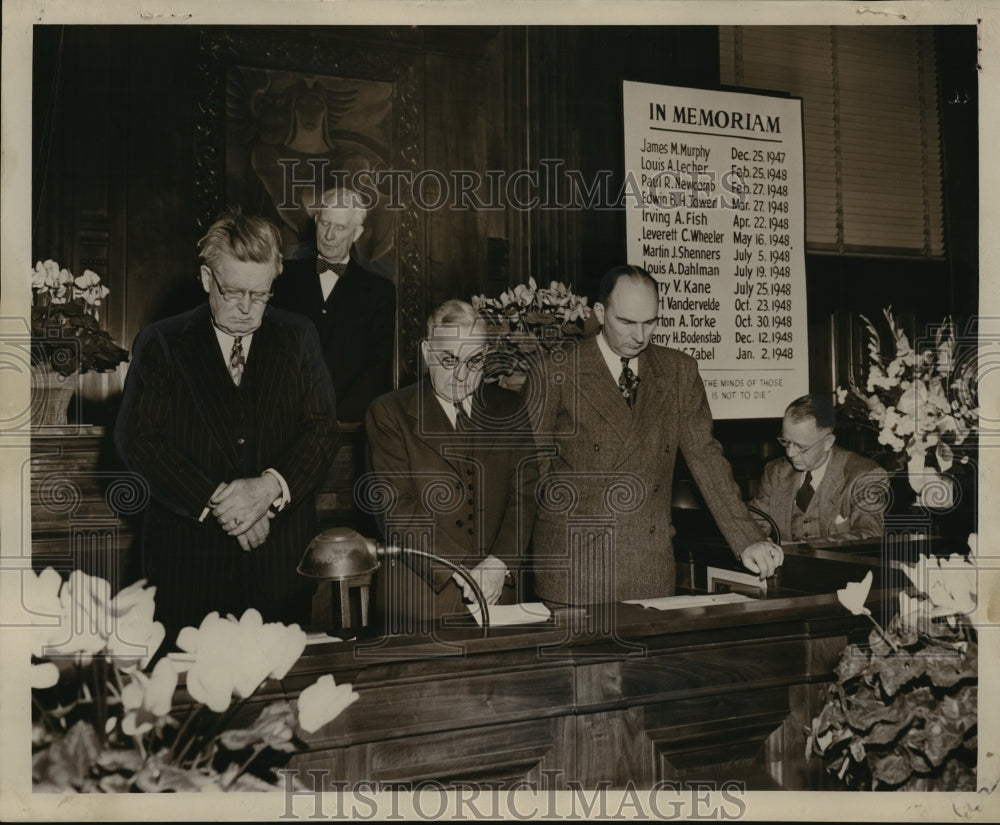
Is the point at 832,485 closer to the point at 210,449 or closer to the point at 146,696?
the point at 210,449

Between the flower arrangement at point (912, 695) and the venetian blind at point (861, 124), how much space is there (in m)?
1.12

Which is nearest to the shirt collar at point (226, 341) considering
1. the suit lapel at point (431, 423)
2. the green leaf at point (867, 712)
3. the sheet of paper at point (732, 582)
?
the suit lapel at point (431, 423)

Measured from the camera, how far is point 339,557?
2.61 m

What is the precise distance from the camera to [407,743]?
2604mm

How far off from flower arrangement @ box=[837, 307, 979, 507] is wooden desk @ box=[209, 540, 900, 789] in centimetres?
41

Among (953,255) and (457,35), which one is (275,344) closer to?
(457,35)

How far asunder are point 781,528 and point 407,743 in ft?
4.59

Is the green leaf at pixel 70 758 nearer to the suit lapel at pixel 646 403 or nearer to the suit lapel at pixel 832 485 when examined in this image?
the suit lapel at pixel 646 403

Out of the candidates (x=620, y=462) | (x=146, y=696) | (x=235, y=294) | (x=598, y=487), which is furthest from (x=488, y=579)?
(x=235, y=294)

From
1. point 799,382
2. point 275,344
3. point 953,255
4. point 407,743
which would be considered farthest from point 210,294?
point 953,255

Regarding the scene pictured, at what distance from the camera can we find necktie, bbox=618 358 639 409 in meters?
3.00

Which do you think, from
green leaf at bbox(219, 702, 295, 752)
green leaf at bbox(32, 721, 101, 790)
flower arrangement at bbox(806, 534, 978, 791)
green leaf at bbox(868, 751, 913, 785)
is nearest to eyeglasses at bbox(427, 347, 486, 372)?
green leaf at bbox(219, 702, 295, 752)

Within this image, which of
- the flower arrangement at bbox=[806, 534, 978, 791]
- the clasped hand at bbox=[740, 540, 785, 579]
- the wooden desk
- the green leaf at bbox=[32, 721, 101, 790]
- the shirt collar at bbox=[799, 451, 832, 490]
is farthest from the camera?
the shirt collar at bbox=[799, 451, 832, 490]

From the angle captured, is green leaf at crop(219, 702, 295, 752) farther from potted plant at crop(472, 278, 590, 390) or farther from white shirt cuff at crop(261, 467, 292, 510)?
potted plant at crop(472, 278, 590, 390)
